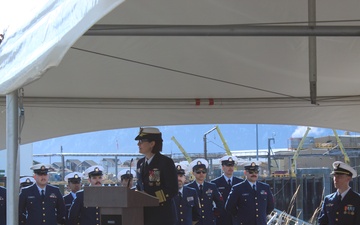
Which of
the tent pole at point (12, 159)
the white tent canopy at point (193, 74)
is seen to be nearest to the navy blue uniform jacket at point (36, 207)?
the white tent canopy at point (193, 74)

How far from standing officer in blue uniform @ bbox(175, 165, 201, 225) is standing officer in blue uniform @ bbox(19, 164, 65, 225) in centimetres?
131

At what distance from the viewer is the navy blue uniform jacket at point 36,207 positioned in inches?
240

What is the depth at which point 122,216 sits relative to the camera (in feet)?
10.5

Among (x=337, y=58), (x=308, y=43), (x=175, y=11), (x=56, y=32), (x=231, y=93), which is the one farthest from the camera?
(x=231, y=93)

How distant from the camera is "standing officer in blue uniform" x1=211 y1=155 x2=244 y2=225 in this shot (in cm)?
680

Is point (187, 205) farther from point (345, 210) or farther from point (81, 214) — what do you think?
point (345, 210)

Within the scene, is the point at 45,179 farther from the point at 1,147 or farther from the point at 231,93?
the point at 231,93

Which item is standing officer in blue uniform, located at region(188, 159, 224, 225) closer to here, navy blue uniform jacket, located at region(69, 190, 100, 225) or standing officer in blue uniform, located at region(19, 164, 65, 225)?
navy blue uniform jacket, located at region(69, 190, 100, 225)

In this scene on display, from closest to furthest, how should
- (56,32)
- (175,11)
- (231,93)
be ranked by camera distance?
1. (56,32)
2. (175,11)
3. (231,93)

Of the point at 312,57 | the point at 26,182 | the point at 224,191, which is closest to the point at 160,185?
the point at 312,57

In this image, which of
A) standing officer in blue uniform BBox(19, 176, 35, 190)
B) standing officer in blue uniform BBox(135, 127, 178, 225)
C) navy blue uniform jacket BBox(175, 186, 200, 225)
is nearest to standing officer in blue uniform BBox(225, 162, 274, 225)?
navy blue uniform jacket BBox(175, 186, 200, 225)

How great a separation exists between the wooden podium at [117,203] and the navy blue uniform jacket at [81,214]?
295cm

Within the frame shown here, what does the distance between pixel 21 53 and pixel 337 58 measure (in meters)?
2.98

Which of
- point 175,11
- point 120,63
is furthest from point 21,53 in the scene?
point 120,63
